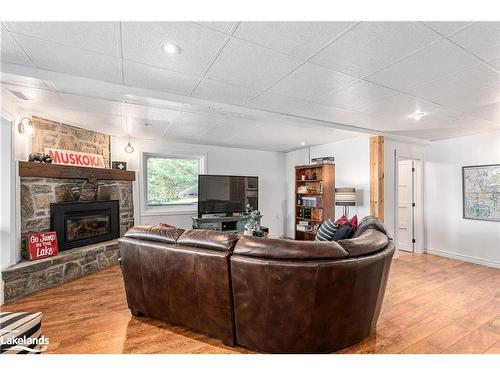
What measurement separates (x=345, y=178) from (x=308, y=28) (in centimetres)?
377

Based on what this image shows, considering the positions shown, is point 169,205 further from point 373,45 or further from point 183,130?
point 373,45

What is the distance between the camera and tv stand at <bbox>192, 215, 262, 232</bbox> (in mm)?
4746

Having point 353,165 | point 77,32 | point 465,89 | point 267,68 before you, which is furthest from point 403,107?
point 77,32

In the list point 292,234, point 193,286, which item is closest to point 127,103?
point 193,286

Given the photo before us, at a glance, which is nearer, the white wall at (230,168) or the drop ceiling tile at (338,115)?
the drop ceiling tile at (338,115)

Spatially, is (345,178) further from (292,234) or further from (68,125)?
(68,125)

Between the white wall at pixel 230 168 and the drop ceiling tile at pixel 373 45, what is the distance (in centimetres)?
378

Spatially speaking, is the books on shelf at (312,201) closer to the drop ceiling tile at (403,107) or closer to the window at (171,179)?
the drop ceiling tile at (403,107)

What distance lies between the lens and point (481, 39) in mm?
1595

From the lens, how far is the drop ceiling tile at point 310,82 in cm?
204

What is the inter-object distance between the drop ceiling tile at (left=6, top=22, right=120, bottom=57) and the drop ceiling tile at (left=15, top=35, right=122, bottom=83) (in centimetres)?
8

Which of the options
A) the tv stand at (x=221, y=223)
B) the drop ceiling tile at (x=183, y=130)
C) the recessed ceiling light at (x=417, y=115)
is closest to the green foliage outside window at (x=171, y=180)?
the tv stand at (x=221, y=223)

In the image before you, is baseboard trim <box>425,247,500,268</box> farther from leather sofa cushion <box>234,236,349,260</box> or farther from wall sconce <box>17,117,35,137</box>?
wall sconce <box>17,117,35,137</box>

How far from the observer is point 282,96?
2.60 meters
